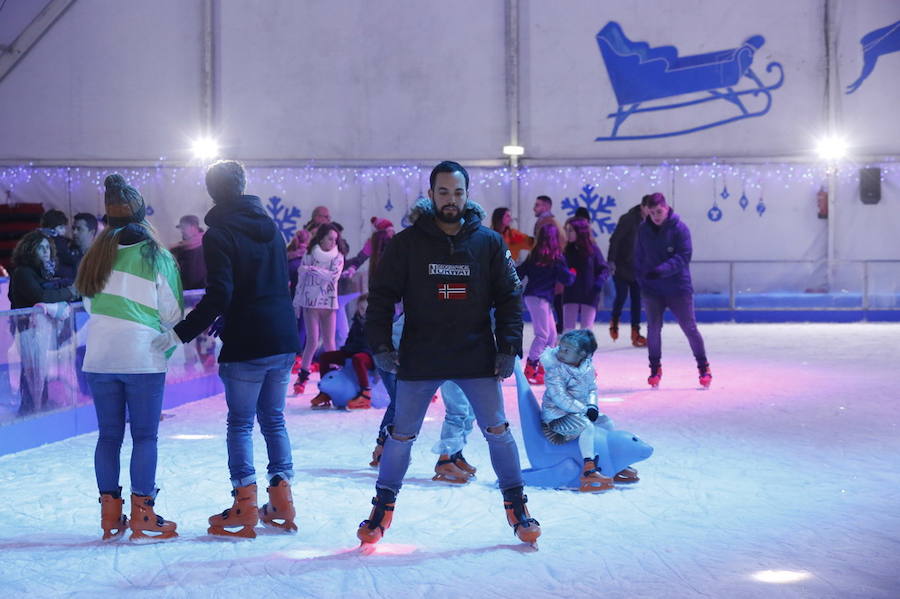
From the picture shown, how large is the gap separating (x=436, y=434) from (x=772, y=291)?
29.9ft

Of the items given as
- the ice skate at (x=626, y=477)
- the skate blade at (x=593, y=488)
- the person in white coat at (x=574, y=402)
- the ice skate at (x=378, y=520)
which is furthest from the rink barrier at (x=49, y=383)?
the ice skate at (x=626, y=477)

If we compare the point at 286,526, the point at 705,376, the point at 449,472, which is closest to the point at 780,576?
the point at 286,526

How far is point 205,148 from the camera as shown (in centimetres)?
1578

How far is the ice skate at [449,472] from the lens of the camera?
503 cm

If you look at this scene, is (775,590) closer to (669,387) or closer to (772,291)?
(669,387)

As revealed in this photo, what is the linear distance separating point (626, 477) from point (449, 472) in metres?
0.77

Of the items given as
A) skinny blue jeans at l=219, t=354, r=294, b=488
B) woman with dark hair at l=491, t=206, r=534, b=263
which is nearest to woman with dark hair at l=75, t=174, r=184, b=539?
skinny blue jeans at l=219, t=354, r=294, b=488

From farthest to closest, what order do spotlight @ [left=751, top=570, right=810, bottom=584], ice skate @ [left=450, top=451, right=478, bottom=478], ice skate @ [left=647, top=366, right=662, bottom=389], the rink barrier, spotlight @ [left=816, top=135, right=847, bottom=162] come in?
spotlight @ [left=816, top=135, right=847, bottom=162] → ice skate @ [left=647, top=366, right=662, bottom=389] → the rink barrier → ice skate @ [left=450, top=451, right=478, bottom=478] → spotlight @ [left=751, top=570, right=810, bottom=584]

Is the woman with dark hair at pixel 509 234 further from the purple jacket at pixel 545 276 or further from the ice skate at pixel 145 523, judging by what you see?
the ice skate at pixel 145 523

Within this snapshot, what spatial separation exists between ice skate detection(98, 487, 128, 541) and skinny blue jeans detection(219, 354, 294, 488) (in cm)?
41

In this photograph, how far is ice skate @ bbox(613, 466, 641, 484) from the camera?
5.00 metres

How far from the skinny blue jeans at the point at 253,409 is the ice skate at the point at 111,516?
0.41 m

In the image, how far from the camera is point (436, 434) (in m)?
6.39

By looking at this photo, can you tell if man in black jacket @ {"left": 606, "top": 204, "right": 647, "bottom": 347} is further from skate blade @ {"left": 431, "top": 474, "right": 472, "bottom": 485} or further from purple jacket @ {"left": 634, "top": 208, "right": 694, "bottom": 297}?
skate blade @ {"left": 431, "top": 474, "right": 472, "bottom": 485}
